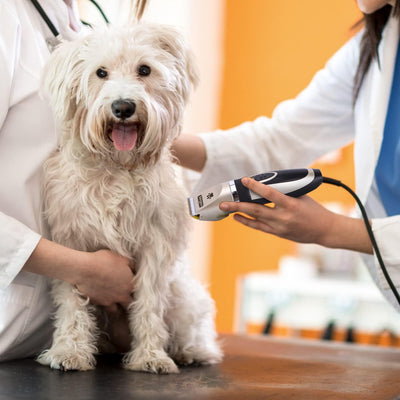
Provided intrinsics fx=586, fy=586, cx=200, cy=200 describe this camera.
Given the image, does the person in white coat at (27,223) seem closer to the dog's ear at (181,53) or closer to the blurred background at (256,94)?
the dog's ear at (181,53)

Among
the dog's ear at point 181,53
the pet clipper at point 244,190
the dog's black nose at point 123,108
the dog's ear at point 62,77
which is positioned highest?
the dog's ear at point 181,53

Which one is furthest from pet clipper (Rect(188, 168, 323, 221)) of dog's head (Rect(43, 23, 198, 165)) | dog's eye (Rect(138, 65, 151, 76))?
dog's eye (Rect(138, 65, 151, 76))

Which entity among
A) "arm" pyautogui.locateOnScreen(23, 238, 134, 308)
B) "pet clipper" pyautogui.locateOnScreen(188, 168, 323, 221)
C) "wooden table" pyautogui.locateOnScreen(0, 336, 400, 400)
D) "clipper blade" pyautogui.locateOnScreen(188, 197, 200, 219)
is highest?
"pet clipper" pyautogui.locateOnScreen(188, 168, 323, 221)

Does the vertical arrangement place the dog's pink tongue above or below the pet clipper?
above

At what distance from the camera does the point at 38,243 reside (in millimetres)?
1104

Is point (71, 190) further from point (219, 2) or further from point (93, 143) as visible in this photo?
point (219, 2)

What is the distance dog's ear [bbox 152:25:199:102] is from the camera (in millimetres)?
1259

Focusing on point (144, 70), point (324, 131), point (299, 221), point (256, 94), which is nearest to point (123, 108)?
point (144, 70)

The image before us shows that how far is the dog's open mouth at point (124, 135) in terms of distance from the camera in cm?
117

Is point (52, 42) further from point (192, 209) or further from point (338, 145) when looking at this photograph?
point (338, 145)

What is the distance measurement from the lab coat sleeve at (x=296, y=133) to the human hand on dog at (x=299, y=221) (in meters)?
0.47

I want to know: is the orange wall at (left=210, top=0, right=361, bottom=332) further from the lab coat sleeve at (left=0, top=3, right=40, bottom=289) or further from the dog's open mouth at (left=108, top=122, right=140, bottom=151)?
the lab coat sleeve at (left=0, top=3, right=40, bottom=289)

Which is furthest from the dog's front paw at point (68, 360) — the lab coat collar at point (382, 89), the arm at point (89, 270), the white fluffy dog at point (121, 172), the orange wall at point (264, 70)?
the orange wall at point (264, 70)

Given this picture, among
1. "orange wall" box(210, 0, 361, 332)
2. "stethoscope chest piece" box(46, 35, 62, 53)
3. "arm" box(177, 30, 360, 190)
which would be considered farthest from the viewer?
"orange wall" box(210, 0, 361, 332)
